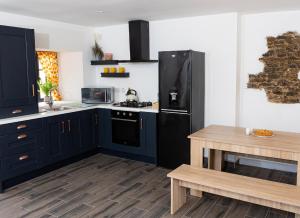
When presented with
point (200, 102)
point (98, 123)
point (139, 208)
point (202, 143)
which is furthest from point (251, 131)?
point (98, 123)

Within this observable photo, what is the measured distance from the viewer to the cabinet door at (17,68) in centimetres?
359

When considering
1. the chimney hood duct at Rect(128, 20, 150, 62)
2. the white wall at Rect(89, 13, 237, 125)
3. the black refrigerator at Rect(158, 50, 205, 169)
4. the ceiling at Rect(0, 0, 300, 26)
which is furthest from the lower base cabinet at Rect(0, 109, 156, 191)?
the ceiling at Rect(0, 0, 300, 26)

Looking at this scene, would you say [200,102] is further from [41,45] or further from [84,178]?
[41,45]

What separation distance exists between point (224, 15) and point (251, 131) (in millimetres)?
1849

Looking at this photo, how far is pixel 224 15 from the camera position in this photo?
419 cm

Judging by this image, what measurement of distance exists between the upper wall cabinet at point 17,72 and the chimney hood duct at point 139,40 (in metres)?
1.56

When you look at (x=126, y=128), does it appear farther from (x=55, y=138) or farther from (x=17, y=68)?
(x=17, y=68)

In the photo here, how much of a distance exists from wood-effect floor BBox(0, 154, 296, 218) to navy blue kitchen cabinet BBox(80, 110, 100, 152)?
47 centimetres

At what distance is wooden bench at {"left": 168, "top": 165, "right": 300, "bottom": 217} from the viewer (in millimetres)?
2477

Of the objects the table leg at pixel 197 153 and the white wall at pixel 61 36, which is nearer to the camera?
the table leg at pixel 197 153

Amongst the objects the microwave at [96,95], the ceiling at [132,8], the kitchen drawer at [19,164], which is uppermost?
the ceiling at [132,8]

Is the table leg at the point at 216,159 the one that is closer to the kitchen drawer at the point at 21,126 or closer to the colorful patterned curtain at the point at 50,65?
the kitchen drawer at the point at 21,126

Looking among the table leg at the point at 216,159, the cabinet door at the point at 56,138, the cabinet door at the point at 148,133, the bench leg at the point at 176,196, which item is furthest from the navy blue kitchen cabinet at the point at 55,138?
the table leg at the point at 216,159

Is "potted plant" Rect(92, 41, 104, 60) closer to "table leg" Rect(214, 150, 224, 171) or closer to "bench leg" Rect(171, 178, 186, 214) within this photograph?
"table leg" Rect(214, 150, 224, 171)
